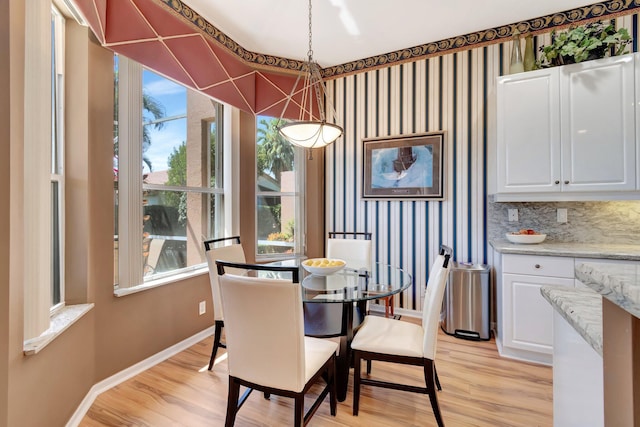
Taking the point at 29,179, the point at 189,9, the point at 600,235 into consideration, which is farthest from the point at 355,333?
the point at 189,9

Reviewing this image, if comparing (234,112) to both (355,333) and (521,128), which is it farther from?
(521,128)

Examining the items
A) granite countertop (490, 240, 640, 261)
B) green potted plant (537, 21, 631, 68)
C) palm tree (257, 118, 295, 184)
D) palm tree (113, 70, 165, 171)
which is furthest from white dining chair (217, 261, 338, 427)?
green potted plant (537, 21, 631, 68)

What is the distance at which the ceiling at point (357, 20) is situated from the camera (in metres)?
2.59

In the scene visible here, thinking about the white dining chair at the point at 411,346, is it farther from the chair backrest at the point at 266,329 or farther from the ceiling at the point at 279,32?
the ceiling at the point at 279,32

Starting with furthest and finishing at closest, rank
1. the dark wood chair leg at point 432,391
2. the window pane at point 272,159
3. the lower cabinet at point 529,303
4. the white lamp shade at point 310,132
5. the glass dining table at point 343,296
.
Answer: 1. the window pane at point 272,159
2. the lower cabinet at point 529,303
3. the white lamp shade at point 310,132
4. the glass dining table at point 343,296
5. the dark wood chair leg at point 432,391

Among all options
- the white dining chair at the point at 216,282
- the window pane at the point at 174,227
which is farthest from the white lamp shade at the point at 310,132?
the window pane at the point at 174,227

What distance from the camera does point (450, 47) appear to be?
3150 mm

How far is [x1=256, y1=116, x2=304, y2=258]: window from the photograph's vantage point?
3459 millimetres

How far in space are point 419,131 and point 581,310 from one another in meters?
2.83

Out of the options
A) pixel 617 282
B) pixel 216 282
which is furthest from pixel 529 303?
pixel 216 282

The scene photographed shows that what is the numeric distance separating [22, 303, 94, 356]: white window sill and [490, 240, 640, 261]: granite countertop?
2.98m

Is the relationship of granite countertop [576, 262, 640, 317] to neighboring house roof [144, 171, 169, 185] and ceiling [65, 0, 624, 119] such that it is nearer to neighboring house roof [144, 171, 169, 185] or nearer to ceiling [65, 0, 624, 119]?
ceiling [65, 0, 624, 119]

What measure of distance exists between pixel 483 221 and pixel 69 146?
11.5ft

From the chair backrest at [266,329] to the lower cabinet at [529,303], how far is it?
1940 millimetres
